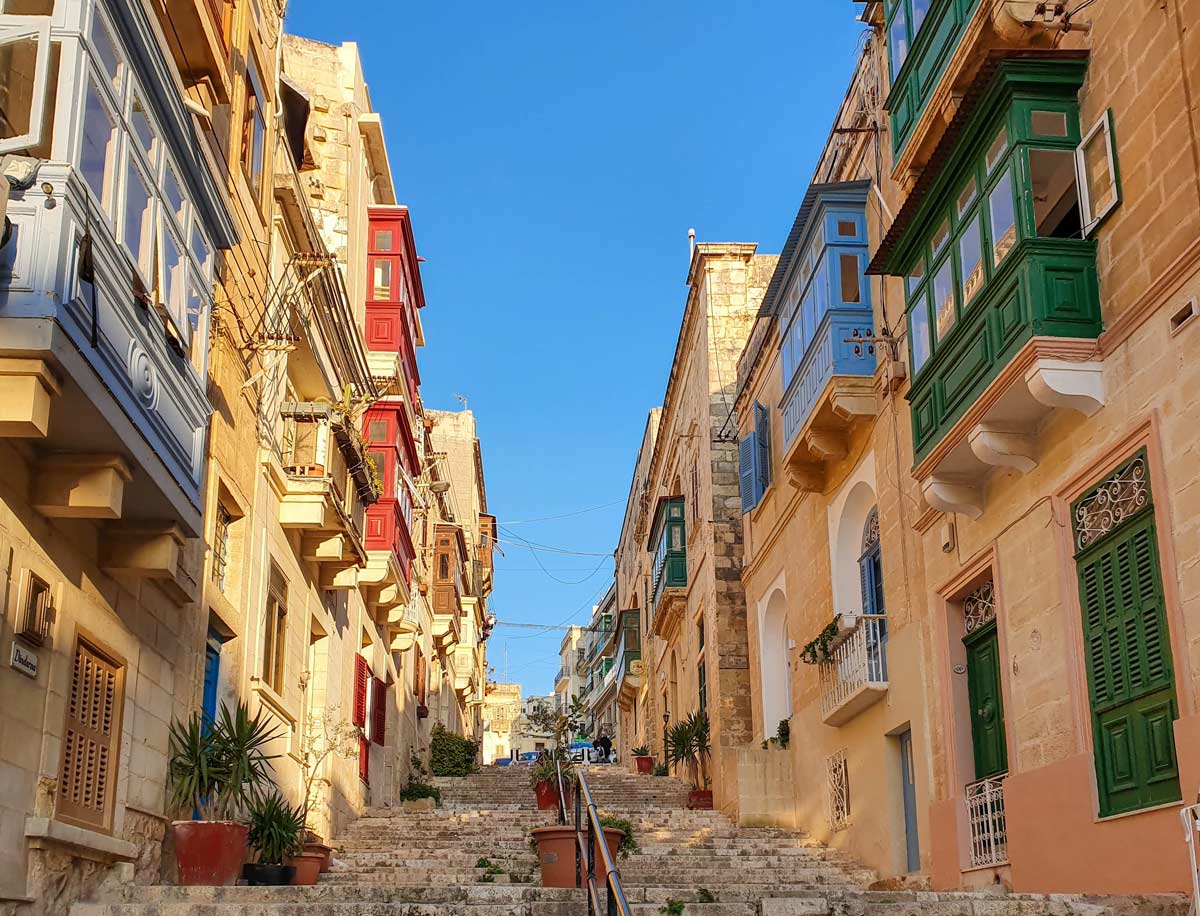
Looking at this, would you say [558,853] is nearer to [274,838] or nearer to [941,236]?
[274,838]

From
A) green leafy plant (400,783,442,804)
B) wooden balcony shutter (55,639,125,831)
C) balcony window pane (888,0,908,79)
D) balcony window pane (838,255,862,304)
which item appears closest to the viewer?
wooden balcony shutter (55,639,125,831)

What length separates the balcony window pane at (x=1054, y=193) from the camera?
1179cm

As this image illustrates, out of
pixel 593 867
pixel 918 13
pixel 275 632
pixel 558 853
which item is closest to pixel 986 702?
pixel 558 853

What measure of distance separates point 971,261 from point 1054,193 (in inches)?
37.1

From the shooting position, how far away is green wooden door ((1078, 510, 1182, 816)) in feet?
32.8

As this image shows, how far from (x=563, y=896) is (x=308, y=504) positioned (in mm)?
8354

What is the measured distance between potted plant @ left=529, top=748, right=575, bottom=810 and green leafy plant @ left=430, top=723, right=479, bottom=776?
42.3 ft

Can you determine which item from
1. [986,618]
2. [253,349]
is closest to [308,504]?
[253,349]

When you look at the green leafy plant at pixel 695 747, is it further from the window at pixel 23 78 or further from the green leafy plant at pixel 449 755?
the window at pixel 23 78

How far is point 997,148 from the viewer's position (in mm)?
12164

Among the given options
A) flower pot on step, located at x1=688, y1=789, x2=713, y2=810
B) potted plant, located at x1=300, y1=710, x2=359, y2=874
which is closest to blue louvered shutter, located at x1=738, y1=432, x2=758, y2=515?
flower pot on step, located at x1=688, y1=789, x2=713, y2=810

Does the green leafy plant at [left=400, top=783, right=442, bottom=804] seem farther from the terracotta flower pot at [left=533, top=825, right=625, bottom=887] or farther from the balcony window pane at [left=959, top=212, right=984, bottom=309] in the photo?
the balcony window pane at [left=959, top=212, right=984, bottom=309]

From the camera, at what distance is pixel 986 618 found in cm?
1395

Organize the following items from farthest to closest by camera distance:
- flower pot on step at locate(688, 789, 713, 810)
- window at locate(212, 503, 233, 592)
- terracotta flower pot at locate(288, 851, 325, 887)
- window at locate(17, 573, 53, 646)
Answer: flower pot on step at locate(688, 789, 713, 810) → window at locate(212, 503, 233, 592) → terracotta flower pot at locate(288, 851, 325, 887) → window at locate(17, 573, 53, 646)
